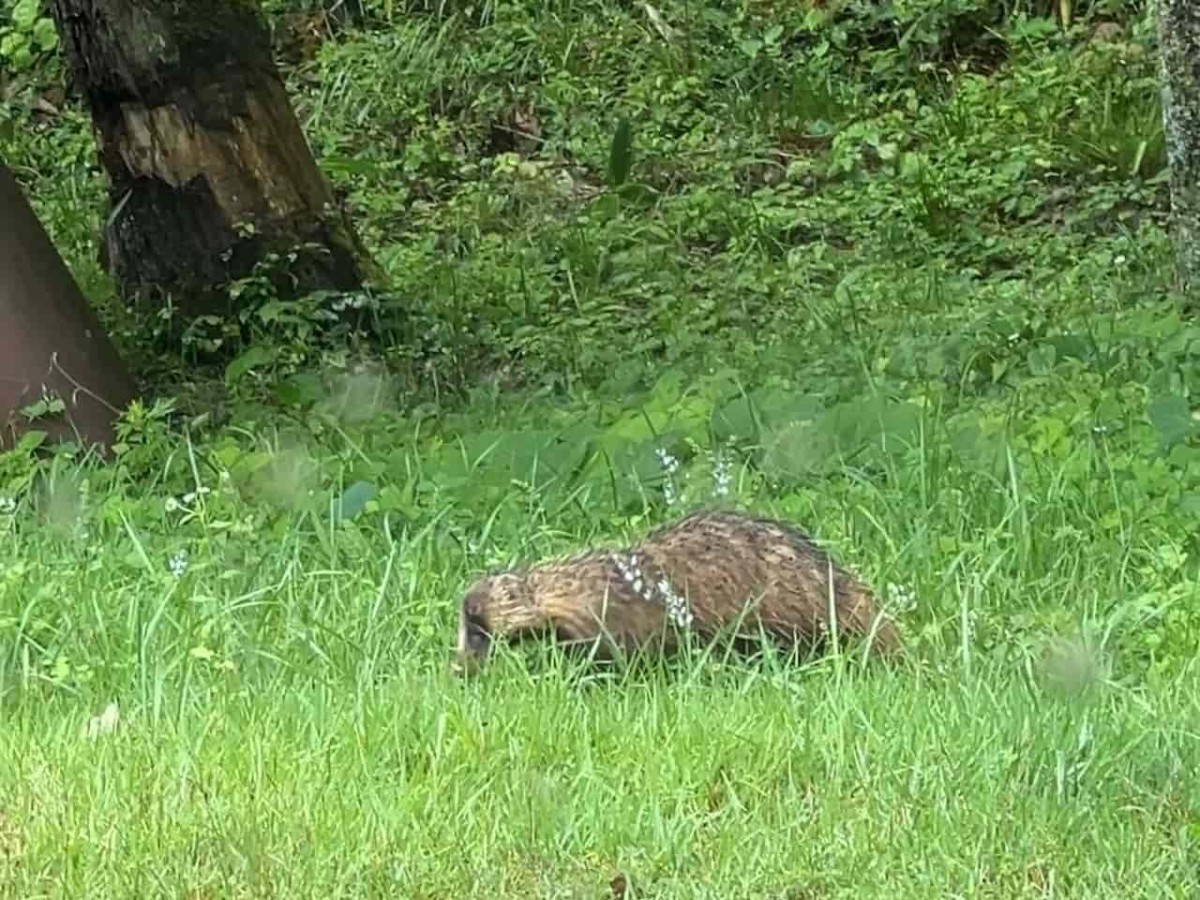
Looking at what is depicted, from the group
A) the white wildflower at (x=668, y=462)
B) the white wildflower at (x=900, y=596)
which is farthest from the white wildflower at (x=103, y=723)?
the white wildflower at (x=668, y=462)

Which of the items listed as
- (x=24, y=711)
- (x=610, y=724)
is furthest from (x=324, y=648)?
(x=610, y=724)

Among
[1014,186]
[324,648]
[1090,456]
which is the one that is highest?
[324,648]

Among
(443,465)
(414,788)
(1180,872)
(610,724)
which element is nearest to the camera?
(1180,872)

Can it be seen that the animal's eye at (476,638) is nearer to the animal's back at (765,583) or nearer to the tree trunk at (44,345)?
the animal's back at (765,583)

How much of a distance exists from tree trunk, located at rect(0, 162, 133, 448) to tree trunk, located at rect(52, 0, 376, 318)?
66.5 inches

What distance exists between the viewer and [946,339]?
24.2ft

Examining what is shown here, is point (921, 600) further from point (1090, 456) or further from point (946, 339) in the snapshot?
point (946, 339)

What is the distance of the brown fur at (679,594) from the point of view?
14.4 feet

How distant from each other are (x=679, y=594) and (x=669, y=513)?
1010mm

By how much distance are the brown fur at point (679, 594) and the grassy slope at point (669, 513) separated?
0.14m

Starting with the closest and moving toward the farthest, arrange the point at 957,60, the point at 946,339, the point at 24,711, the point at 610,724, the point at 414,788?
the point at 414,788 < the point at 610,724 < the point at 24,711 < the point at 946,339 < the point at 957,60

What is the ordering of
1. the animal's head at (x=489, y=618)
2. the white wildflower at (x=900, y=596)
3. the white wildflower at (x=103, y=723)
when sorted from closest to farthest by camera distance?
the white wildflower at (x=103, y=723), the animal's head at (x=489, y=618), the white wildflower at (x=900, y=596)

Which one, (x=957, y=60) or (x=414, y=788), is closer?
(x=414, y=788)

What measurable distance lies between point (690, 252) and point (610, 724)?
20.0 ft
